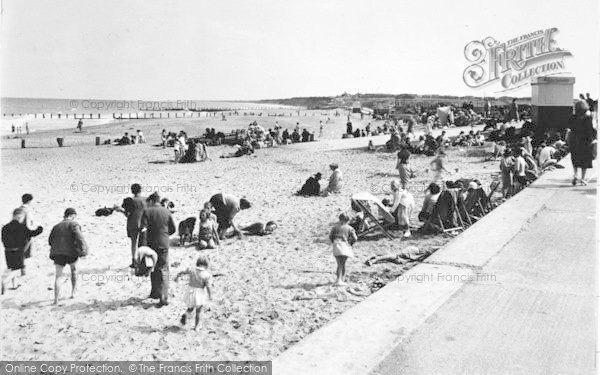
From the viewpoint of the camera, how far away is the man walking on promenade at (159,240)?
22.6ft

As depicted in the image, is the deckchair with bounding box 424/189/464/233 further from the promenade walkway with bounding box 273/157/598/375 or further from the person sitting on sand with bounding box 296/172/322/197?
the person sitting on sand with bounding box 296/172/322/197

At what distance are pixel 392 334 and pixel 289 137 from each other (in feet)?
91.9

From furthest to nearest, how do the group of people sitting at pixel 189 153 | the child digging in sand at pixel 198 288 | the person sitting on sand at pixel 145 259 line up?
the group of people sitting at pixel 189 153 → the person sitting on sand at pixel 145 259 → the child digging in sand at pixel 198 288

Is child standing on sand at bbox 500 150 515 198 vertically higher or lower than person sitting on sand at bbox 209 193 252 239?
higher

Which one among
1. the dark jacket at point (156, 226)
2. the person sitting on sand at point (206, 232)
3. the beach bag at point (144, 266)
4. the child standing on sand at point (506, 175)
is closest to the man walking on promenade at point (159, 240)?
the dark jacket at point (156, 226)

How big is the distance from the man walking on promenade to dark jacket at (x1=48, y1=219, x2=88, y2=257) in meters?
0.83

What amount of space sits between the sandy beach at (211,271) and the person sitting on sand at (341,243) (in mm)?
260

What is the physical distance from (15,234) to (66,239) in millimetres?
795

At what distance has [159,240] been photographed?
6855 millimetres

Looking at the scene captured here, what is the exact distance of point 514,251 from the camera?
7750 millimetres

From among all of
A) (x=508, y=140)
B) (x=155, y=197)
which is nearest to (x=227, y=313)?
(x=155, y=197)

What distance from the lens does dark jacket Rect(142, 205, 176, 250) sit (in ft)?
22.5

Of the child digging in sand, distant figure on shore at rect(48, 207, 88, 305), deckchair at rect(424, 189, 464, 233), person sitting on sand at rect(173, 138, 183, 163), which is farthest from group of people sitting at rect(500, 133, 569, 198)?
person sitting on sand at rect(173, 138, 183, 163)

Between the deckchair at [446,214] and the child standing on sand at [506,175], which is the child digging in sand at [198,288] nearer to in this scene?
the deckchair at [446,214]
